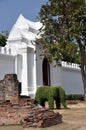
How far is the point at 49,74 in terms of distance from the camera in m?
26.8

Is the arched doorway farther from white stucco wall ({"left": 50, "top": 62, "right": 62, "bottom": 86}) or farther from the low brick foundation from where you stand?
the low brick foundation

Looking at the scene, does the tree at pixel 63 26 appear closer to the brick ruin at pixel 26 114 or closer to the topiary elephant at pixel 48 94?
the topiary elephant at pixel 48 94

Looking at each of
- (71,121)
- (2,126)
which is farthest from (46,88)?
(2,126)

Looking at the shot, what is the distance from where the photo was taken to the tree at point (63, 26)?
23.1 m

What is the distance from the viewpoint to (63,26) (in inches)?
963

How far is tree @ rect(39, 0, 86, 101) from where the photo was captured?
2313cm

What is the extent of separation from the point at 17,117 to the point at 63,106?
7.33 meters

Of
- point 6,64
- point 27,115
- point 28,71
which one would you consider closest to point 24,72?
point 28,71

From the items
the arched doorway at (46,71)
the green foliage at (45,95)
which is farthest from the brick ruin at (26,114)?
the arched doorway at (46,71)

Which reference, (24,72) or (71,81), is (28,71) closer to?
(24,72)

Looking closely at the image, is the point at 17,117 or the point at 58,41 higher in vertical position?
the point at 58,41

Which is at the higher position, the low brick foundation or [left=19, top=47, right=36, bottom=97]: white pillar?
[left=19, top=47, right=36, bottom=97]: white pillar

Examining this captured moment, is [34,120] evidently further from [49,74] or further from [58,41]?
[49,74]

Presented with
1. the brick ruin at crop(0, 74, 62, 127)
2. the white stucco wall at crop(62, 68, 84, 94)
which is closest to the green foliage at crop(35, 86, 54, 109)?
the brick ruin at crop(0, 74, 62, 127)
